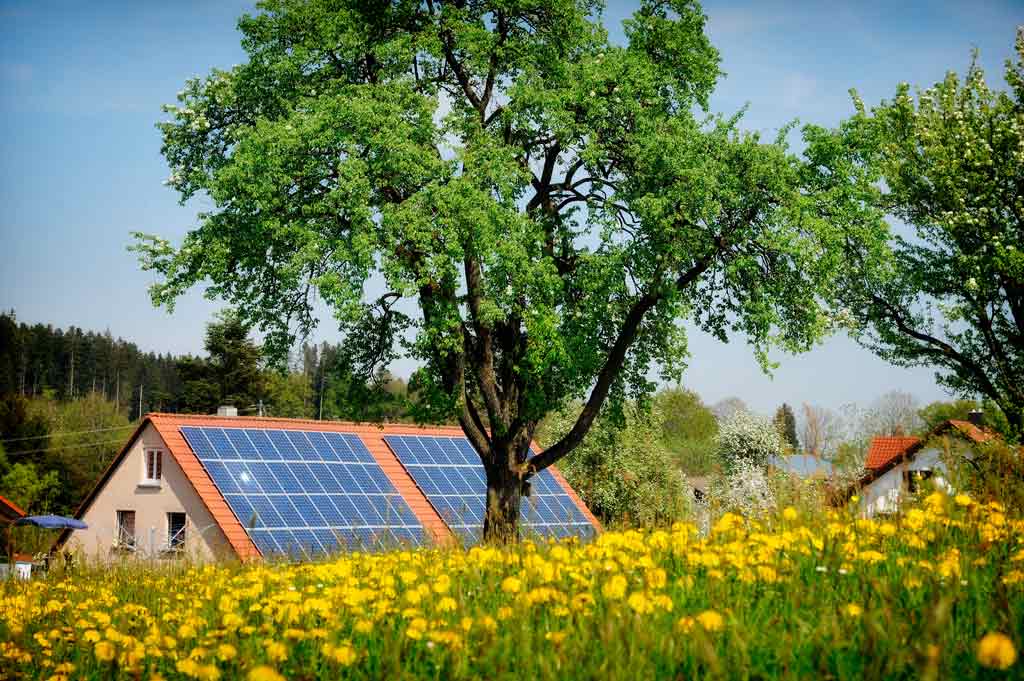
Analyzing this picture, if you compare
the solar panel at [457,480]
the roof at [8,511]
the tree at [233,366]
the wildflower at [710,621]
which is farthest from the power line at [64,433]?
the wildflower at [710,621]

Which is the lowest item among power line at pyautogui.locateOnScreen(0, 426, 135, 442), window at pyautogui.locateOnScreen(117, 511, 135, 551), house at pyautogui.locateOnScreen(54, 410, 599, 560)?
window at pyautogui.locateOnScreen(117, 511, 135, 551)

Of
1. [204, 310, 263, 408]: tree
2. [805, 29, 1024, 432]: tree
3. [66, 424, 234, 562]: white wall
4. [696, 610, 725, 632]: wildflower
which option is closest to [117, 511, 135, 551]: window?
[66, 424, 234, 562]: white wall

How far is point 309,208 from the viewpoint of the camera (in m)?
19.6

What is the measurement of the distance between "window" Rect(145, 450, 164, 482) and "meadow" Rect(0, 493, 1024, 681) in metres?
26.8

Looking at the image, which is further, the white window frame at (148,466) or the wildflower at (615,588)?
the white window frame at (148,466)

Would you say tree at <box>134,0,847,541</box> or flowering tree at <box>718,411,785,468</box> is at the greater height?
tree at <box>134,0,847,541</box>

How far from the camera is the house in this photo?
28.6 meters

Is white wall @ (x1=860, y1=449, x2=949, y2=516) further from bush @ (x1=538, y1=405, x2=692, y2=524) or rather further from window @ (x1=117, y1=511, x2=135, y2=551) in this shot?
bush @ (x1=538, y1=405, x2=692, y2=524)

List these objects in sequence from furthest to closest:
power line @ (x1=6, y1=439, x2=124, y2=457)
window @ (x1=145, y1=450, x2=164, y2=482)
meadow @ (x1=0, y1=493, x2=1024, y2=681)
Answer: power line @ (x1=6, y1=439, x2=124, y2=457)
window @ (x1=145, y1=450, x2=164, y2=482)
meadow @ (x1=0, y1=493, x2=1024, y2=681)

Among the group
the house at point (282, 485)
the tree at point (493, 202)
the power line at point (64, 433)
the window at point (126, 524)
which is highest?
the tree at point (493, 202)

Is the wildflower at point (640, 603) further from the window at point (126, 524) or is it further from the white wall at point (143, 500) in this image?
the window at point (126, 524)

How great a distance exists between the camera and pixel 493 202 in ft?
62.8

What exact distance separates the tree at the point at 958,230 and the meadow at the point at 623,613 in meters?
20.8

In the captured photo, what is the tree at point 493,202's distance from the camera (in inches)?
759
